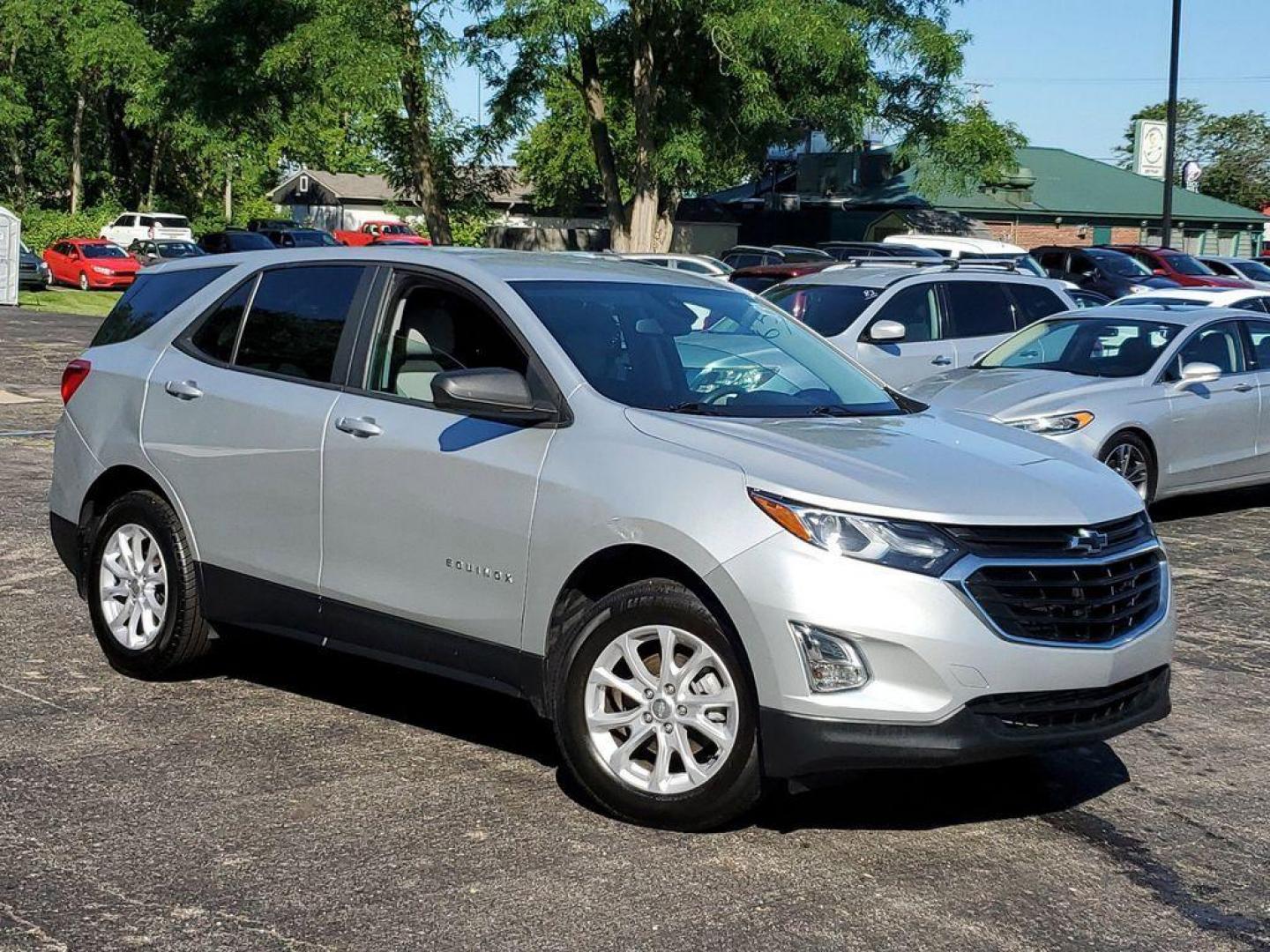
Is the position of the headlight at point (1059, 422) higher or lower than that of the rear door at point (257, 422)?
lower

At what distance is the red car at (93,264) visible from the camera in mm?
45656

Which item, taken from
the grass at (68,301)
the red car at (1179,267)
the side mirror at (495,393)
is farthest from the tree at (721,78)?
the side mirror at (495,393)

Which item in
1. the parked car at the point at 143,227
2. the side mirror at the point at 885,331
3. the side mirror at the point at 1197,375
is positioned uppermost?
the parked car at the point at 143,227

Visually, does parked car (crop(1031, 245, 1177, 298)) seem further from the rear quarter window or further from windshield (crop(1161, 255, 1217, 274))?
the rear quarter window

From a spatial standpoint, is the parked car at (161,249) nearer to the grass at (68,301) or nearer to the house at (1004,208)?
the grass at (68,301)

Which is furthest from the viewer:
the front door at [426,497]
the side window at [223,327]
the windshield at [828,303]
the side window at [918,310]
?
the side window at [918,310]

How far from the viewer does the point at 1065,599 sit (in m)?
4.96

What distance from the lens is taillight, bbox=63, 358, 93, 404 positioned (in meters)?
7.14

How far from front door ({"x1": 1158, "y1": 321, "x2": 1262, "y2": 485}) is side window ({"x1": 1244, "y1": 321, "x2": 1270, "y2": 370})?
0.13m

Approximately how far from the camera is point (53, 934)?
13.9 ft

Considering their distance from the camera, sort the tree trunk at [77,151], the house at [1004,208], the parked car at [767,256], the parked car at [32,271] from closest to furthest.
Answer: the parked car at [767,256] < the parked car at [32,271] < the house at [1004,208] < the tree trunk at [77,151]

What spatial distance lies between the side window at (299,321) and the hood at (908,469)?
1.44 metres

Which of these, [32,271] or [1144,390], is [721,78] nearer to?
[32,271]

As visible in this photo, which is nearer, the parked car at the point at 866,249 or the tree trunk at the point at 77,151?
the parked car at the point at 866,249
